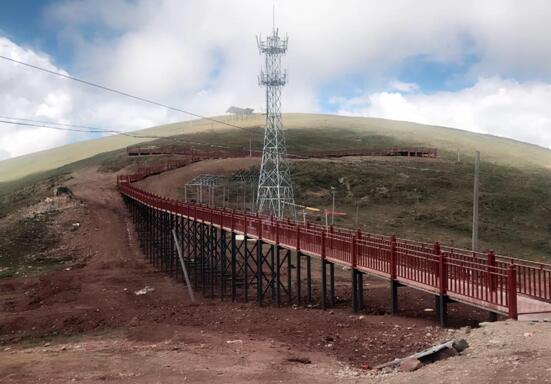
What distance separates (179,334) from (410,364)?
8.66m

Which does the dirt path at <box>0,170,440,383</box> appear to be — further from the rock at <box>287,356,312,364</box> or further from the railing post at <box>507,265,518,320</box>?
the railing post at <box>507,265,518,320</box>

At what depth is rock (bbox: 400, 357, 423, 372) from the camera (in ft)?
32.8

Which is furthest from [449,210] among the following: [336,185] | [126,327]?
[126,327]

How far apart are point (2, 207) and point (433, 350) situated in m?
55.5

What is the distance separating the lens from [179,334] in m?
16.8

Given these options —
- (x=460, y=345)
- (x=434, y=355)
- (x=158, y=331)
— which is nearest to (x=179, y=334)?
(x=158, y=331)

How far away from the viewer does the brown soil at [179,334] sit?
11789 millimetres

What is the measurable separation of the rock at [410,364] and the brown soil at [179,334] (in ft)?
2.00

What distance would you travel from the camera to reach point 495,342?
10.1 meters

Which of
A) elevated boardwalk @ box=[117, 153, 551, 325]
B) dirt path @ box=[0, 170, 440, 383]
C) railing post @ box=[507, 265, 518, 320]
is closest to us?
railing post @ box=[507, 265, 518, 320]

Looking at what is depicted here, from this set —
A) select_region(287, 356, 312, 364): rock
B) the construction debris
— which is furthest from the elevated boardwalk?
select_region(287, 356, 312, 364): rock

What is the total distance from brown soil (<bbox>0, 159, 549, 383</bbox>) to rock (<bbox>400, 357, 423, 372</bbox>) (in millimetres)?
608

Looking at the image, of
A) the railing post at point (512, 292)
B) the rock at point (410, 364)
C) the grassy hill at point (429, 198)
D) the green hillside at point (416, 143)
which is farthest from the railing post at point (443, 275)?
the green hillside at point (416, 143)

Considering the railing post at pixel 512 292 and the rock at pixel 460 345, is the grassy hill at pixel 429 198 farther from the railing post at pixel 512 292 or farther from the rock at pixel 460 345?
the rock at pixel 460 345
